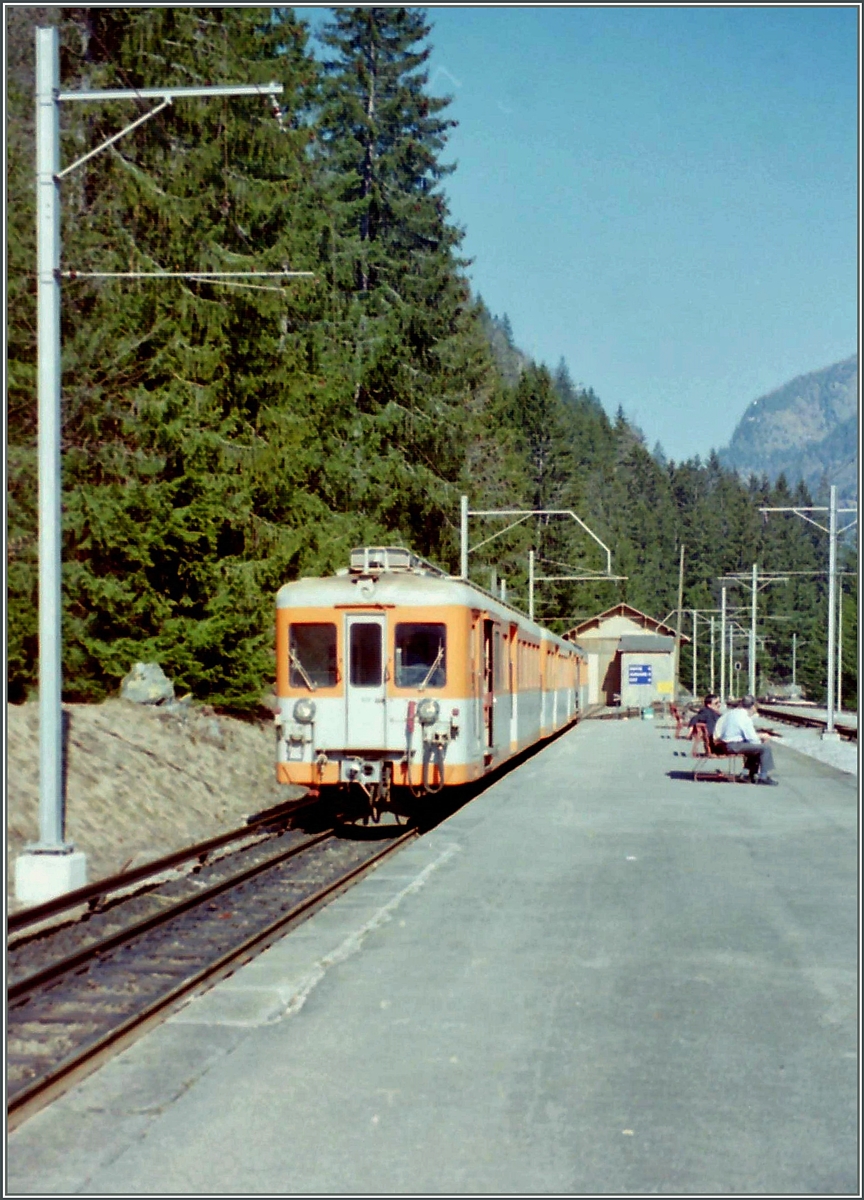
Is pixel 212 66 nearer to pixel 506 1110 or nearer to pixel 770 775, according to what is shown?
pixel 770 775

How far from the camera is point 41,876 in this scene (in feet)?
35.5

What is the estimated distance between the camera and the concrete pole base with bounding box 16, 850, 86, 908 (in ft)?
35.5

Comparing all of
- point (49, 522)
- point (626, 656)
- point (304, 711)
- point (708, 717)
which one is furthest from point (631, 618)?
point (49, 522)

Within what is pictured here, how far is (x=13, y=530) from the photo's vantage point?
1719 centimetres

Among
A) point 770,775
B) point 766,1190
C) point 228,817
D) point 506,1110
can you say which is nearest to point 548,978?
point 506,1110

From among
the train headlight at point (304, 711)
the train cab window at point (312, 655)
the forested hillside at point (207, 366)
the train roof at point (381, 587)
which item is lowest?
the train headlight at point (304, 711)

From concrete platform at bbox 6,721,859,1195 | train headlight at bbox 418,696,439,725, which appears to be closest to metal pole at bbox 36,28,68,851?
concrete platform at bbox 6,721,859,1195

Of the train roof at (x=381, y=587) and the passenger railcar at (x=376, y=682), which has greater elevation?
the train roof at (x=381, y=587)

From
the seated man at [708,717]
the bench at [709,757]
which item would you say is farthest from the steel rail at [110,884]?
the seated man at [708,717]

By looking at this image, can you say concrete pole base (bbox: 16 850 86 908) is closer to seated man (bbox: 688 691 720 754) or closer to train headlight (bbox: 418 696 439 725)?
train headlight (bbox: 418 696 439 725)

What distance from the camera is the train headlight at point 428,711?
1490 cm

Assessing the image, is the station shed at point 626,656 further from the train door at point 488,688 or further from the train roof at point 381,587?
the train roof at point 381,587

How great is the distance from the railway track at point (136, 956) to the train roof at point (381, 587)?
302 centimetres

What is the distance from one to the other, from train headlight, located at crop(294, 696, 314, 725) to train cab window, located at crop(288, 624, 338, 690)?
23 centimetres
